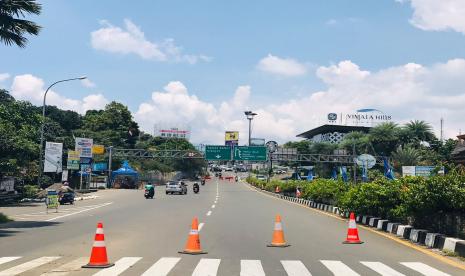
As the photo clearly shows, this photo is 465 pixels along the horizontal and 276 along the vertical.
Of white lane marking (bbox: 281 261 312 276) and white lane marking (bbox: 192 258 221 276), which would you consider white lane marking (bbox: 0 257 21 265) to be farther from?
white lane marking (bbox: 281 261 312 276)

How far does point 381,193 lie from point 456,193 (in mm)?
5499

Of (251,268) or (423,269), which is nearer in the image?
(251,268)

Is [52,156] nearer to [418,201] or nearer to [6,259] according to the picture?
[6,259]

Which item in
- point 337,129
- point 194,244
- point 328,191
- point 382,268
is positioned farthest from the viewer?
point 337,129

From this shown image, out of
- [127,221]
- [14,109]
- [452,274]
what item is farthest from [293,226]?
[14,109]

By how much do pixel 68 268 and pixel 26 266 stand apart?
0.85 meters

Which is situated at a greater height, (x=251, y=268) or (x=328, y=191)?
(x=328, y=191)

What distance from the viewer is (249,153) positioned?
2963 inches

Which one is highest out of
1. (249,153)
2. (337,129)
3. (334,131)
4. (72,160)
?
(337,129)

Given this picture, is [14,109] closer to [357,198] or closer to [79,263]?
[357,198]

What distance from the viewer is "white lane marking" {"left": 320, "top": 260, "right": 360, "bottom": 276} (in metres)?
8.92

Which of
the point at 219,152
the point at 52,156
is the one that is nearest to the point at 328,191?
the point at 52,156

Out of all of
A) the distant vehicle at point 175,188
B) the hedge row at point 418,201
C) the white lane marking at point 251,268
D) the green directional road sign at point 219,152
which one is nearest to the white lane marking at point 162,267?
the white lane marking at point 251,268

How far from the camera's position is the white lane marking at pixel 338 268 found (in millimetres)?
8922
